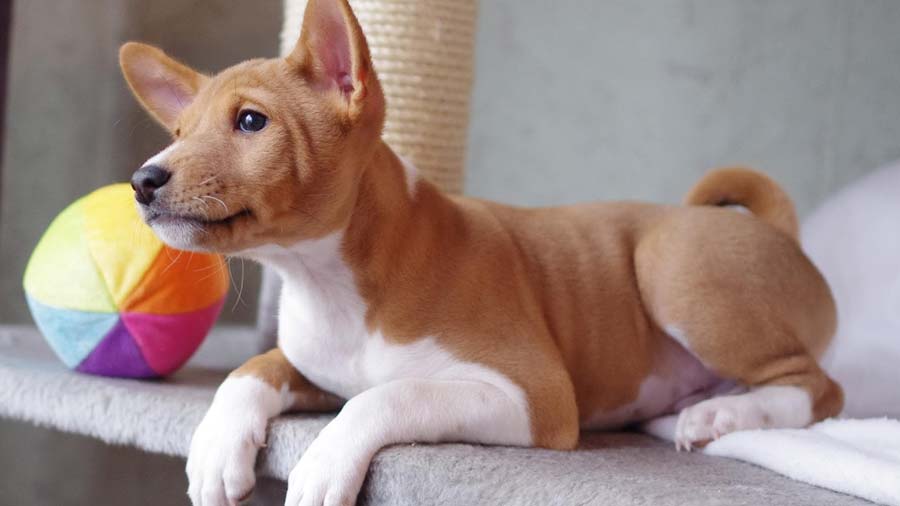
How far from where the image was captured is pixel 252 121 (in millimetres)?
1243

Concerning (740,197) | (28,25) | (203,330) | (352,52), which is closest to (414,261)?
(352,52)

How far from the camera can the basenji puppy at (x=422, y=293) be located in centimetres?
120

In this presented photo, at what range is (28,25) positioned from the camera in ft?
8.30

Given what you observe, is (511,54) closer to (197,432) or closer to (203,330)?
(203,330)

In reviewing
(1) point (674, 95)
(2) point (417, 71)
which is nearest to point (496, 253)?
(2) point (417, 71)

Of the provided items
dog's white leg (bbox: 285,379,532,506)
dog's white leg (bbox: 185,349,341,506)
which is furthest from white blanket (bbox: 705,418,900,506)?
→ dog's white leg (bbox: 185,349,341,506)

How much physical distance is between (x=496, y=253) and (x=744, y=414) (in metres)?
0.42

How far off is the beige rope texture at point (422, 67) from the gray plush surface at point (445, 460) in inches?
26.3

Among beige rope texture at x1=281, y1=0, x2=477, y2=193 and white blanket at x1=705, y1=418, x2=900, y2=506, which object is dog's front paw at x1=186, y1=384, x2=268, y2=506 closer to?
white blanket at x1=705, y1=418, x2=900, y2=506

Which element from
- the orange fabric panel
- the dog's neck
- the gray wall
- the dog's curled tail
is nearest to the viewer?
the dog's neck

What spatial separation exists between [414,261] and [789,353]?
1.96 feet

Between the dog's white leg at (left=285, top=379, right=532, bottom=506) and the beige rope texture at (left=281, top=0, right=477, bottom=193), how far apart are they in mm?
908

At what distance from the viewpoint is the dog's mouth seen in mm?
1185

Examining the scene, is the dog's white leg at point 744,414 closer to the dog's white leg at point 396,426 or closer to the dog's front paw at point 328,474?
the dog's white leg at point 396,426
